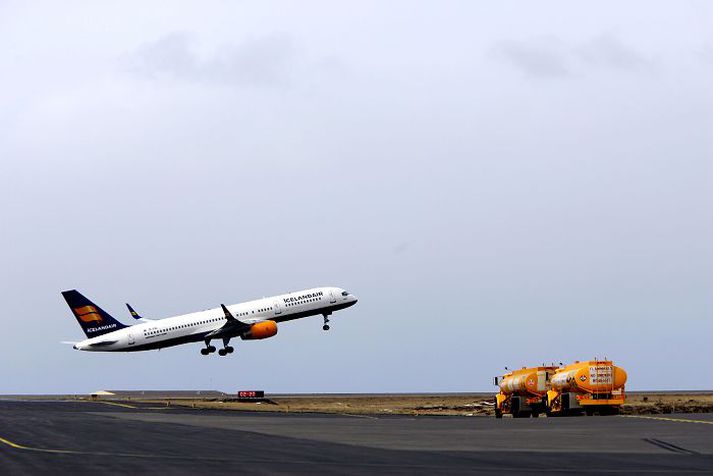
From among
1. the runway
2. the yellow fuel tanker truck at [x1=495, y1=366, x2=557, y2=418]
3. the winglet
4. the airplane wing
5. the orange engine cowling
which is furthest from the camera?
the airplane wing

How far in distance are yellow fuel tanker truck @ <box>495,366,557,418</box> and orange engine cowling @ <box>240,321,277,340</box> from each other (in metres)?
48.8

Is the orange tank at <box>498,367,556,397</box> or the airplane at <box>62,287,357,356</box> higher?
the airplane at <box>62,287,357,356</box>

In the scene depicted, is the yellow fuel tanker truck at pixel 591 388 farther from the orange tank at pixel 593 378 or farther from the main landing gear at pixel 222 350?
the main landing gear at pixel 222 350

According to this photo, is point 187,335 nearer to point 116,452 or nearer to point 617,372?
point 617,372

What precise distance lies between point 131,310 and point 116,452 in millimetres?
97383

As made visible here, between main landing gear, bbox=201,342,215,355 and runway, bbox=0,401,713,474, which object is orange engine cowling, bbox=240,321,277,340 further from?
runway, bbox=0,401,713,474

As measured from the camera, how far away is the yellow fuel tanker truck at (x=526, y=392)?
73.1 metres

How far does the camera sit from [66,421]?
62.1 meters

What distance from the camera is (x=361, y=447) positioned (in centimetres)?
3928

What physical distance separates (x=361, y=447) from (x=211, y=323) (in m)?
88.5

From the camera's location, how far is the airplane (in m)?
124

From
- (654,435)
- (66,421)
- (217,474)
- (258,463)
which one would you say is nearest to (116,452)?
(258,463)

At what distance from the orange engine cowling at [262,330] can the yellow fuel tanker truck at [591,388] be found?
184 ft

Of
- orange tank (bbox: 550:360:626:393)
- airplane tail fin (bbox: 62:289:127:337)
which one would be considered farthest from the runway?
airplane tail fin (bbox: 62:289:127:337)
